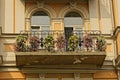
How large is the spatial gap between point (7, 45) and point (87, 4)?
13.1ft

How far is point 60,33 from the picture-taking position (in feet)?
54.9

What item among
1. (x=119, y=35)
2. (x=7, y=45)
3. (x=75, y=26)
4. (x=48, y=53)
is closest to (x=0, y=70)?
(x=7, y=45)

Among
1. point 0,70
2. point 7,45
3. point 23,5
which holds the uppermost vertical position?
point 23,5

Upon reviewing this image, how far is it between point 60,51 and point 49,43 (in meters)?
0.53

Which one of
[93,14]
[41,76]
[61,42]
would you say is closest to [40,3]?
[93,14]

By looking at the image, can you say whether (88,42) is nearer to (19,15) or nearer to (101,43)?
(101,43)

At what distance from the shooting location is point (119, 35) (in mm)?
16359

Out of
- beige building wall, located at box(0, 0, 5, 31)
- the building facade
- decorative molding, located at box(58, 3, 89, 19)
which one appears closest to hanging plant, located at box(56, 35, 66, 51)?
the building facade

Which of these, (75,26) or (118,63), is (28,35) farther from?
(118,63)

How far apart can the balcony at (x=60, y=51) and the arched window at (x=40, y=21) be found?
98 cm

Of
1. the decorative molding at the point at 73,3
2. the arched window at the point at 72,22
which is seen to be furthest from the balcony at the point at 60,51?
the decorative molding at the point at 73,3

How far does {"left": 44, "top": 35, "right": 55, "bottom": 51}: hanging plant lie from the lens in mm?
15688

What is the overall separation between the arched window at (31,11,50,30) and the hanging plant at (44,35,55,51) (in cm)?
165

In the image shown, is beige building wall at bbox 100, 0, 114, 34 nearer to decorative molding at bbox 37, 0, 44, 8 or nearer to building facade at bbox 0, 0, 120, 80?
building facade at bbox 0, 0, 120, 80
